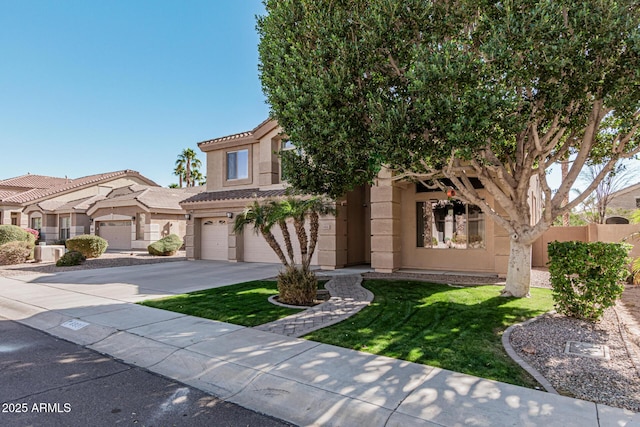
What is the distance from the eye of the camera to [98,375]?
16.3 ft

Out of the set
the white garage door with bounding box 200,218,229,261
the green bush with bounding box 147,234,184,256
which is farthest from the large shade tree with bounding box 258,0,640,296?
the green bush with bounding box 147,234,184,256

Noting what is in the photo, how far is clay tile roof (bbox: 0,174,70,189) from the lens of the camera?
3956 cm

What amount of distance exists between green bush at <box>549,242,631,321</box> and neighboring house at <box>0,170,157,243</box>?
34.2m

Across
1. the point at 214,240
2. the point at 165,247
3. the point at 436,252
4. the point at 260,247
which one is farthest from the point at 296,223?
the point at 165,247

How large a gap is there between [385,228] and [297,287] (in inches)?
239

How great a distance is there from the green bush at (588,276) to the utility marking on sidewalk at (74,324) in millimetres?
9528

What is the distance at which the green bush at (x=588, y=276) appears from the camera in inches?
263

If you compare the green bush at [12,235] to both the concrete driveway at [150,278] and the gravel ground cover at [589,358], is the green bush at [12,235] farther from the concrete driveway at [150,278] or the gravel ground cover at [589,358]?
the gravel ground cover at [589,358]

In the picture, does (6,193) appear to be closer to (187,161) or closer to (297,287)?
(187,161)

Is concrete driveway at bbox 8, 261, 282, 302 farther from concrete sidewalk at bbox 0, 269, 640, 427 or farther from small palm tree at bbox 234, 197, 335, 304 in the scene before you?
small palm tree at bbox 234, 197, 335, 304

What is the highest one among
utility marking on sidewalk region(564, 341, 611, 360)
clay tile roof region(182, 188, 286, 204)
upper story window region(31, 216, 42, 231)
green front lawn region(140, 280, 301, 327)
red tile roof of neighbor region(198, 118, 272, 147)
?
red tile roof of neighbor region(198, 118, 272, 147)

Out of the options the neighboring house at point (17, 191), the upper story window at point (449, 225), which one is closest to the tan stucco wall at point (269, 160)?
the upper story window at point (449, 225)

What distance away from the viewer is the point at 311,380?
4566 mm

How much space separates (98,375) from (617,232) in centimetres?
1687
